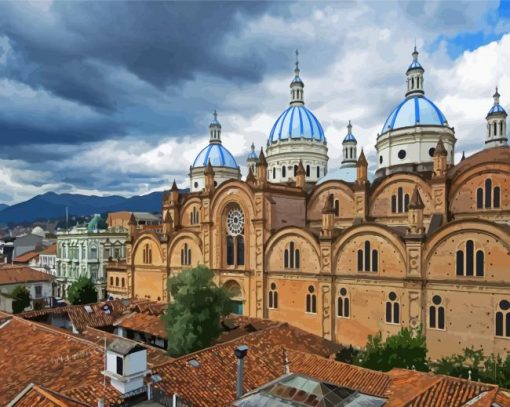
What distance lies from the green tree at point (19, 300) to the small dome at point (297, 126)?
120ft

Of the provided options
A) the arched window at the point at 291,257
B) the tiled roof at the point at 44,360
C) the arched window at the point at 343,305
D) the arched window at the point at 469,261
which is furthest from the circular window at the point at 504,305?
the tiled roof at the point at 44,360

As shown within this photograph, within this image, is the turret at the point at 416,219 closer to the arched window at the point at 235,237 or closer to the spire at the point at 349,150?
the arched window at the point at 235,237

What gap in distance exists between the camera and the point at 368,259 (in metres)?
31.6

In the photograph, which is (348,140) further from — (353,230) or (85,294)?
(85,294)

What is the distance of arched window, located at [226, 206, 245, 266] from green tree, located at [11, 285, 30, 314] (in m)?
26.0

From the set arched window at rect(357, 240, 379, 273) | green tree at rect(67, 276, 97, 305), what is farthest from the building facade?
arched window at rect(357, 240, 379, 273)

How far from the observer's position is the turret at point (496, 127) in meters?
41.2

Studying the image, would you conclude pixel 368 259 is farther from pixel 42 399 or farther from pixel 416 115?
pixel 42 399

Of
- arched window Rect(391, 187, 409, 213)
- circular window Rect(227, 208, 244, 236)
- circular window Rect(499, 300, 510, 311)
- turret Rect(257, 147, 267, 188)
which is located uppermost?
turret Rect(257, 147, 267, 188)

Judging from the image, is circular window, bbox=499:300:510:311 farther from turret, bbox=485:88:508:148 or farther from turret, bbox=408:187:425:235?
turret, bbox=485:88:508:148

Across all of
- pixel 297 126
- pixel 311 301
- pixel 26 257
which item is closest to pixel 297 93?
pixel 297 126

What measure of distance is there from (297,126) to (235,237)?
21.5 meters

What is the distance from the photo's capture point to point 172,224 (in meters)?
49.9

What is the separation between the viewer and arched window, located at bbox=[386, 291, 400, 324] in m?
29.9
